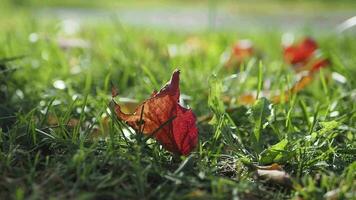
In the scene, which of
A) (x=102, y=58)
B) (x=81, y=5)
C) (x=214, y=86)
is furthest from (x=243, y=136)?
(x=81, y=5)

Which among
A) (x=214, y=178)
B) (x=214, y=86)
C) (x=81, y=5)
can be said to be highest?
(x=214, y=86)

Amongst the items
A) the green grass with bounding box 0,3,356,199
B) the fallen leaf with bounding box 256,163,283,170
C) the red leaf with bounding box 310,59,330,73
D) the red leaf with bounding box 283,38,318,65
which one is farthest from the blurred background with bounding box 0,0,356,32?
the fallen leaf with bounding box 256,163,283,170

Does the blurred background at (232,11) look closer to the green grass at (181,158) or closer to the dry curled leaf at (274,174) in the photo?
the green grass at (181,158)

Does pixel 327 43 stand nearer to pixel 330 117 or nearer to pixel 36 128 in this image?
pixel 330 117

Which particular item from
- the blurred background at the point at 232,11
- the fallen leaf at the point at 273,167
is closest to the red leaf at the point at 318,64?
the fallen leaf at the point at 273,167

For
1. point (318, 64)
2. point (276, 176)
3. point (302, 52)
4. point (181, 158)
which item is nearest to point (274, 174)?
point (276, 176)

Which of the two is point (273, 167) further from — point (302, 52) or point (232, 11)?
point (232, 11)
